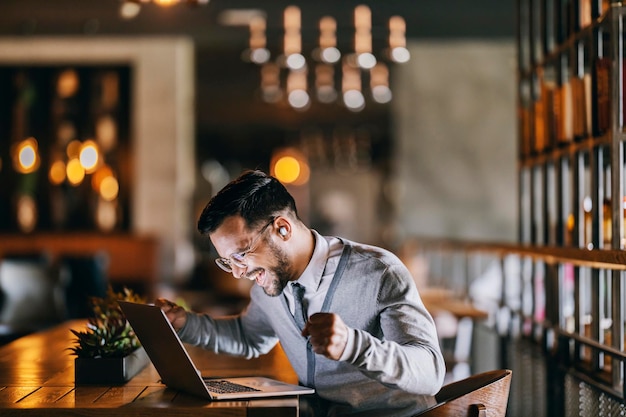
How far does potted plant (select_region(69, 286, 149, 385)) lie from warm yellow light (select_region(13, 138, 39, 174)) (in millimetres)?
8363

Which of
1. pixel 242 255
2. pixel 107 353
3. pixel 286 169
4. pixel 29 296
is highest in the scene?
pixel 286 169

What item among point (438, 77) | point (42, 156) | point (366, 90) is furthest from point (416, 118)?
point (42, 156)

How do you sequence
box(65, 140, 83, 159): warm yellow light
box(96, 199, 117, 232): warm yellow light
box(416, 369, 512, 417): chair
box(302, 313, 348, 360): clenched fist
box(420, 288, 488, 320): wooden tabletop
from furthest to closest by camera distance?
1. box(96, 199, 117, 232): warm yellow light
2. box(65, 140, 83, 159): warm yellow light
3. box(420, 288, 488, 320): wooden tabletop
4. box(416, 369, 512, 417): chair
5. box(302, 313, 348, 360): clenched fist

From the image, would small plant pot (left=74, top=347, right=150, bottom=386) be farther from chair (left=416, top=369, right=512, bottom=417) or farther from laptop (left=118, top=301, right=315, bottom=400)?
chair (left=416, top=369, right=512, bottom=417)

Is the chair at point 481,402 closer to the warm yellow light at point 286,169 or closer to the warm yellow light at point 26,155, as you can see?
the warm yellow light at point 26,155

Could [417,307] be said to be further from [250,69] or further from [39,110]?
[250,69]

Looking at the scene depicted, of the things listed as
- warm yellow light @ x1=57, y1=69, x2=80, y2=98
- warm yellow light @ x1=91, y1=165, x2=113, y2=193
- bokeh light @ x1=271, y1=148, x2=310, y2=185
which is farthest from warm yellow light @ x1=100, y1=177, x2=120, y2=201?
bokeh light @ x1=271, y1=148, x2=310, y2=185

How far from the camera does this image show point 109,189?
11.2 metres

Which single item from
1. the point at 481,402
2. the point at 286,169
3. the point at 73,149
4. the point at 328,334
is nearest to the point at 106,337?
the point at 328,334

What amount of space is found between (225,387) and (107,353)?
372mm

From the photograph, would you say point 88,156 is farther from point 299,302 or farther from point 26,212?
point 299,302

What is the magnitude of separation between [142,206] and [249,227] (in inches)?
360

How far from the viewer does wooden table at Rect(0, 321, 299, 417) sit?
1.90 metres

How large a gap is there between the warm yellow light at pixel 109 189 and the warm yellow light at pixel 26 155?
3.12ft
